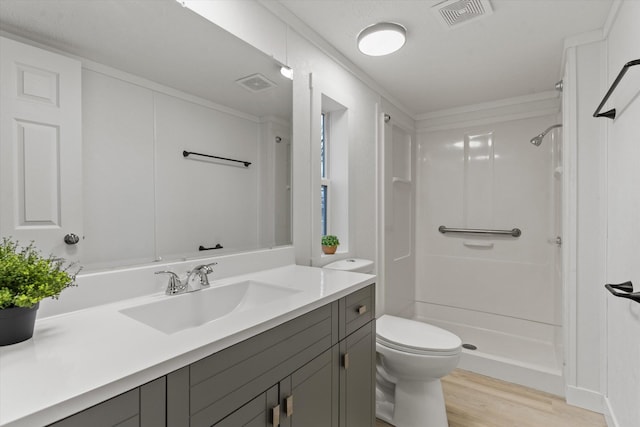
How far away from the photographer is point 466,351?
8.09ft

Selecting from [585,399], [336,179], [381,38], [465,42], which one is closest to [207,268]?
[336,179]

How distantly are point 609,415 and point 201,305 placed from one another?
7.18ft

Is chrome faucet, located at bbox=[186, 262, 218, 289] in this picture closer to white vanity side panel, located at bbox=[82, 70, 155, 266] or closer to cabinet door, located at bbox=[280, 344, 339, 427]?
white vanity side panel, located at bbox=[82, 70, 155, 266]

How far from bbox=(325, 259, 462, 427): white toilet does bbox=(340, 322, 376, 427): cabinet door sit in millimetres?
344

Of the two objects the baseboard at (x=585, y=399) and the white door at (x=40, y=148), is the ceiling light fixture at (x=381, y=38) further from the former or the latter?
the baseboard at (x=585, y=399)

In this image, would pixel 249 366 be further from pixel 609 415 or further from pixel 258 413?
pixel 609 415

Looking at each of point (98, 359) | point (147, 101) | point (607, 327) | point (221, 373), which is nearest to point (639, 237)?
point (607, 327)

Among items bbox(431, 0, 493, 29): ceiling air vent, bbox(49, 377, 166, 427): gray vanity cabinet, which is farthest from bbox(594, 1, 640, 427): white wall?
bbox(49, 377, 166, 427): gray vanity cabinet

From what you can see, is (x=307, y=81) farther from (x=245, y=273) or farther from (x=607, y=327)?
(x=607, y=327)

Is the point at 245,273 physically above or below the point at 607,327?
above

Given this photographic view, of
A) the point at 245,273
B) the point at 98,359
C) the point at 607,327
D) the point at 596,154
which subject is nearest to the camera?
the point at 98,359

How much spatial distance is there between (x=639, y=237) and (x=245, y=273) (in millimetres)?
1580

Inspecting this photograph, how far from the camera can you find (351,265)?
1.94 metres

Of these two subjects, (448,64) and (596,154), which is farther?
(448,64)
